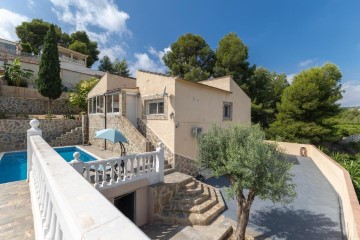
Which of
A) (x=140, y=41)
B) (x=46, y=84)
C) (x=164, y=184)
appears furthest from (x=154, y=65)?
(x=164, y=184)

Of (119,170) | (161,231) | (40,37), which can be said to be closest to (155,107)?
(119,170)

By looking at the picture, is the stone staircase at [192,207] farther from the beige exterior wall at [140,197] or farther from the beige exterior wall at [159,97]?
the beige exterior wall at [159,97]

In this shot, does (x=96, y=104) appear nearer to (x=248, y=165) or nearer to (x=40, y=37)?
(x=248, y=165)

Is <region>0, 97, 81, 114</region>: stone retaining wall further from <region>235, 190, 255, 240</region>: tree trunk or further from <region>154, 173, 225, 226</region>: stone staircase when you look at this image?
<region>235, 190, 255, 240</region>: tree trunk

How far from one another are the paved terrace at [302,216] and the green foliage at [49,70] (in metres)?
22.9

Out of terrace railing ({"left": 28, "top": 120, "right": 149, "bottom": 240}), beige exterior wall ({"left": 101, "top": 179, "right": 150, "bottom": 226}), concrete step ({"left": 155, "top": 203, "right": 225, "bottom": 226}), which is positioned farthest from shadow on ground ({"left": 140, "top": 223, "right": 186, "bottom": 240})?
terrace railing ({"left": 28, "top": 120, "right": 149, "bottom": 240})

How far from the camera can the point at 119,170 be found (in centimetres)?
809

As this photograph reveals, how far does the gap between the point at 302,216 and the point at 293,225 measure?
1099 mm

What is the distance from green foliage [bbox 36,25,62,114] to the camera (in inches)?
869

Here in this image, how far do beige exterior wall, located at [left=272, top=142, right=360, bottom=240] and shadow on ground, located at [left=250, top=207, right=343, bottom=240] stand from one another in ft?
2.29

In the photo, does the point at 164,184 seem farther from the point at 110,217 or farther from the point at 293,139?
the point at 293,139

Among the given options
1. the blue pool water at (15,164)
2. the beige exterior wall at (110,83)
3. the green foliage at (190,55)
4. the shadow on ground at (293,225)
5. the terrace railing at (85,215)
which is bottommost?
the shadow on ground at (293,225)

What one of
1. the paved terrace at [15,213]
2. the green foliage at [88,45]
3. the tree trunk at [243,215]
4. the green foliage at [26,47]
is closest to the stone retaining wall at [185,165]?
the tree trunk at [243,215]

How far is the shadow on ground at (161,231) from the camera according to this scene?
7724mm
